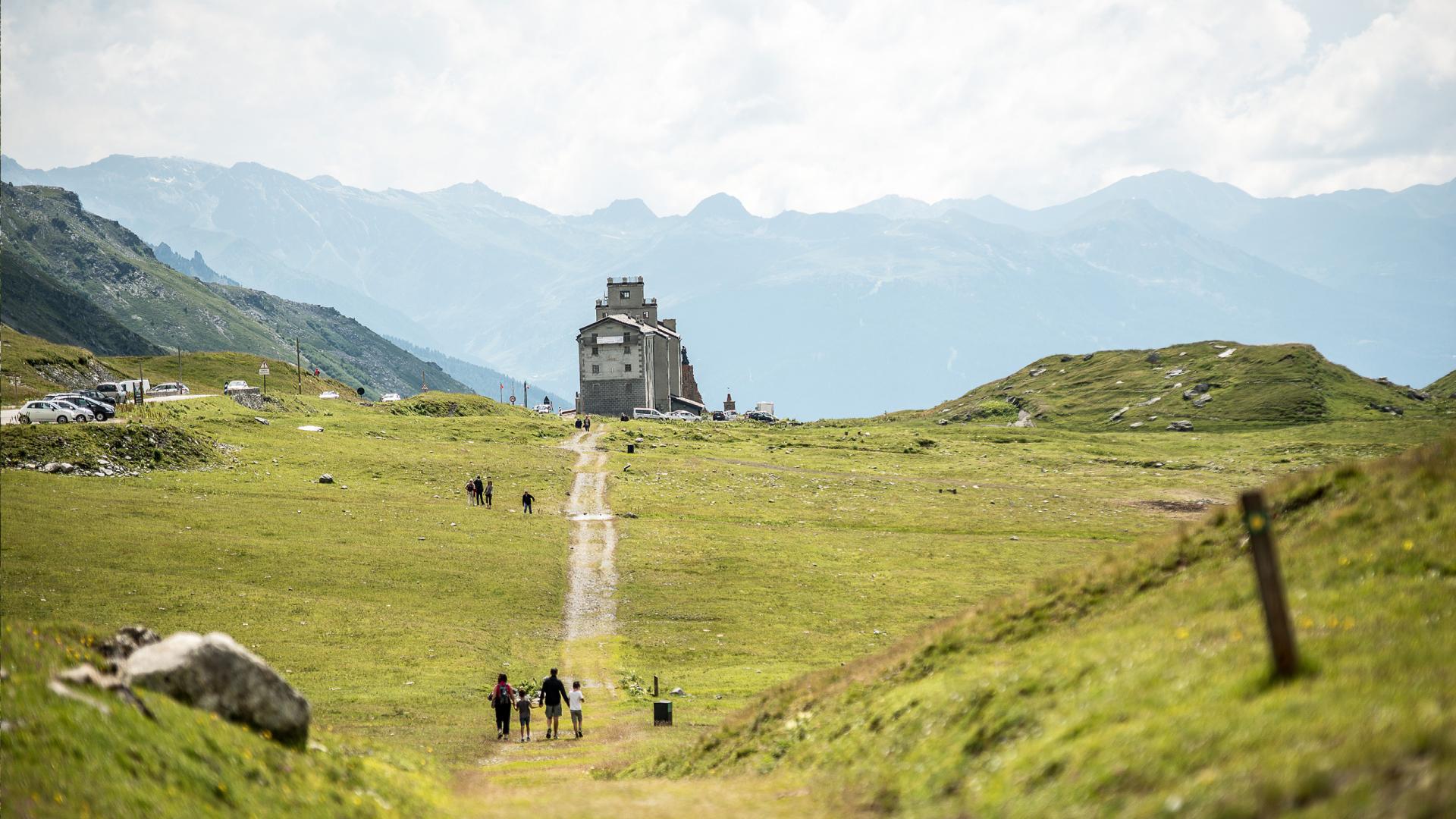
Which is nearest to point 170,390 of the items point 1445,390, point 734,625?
point 734,625

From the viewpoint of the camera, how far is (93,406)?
306 ft

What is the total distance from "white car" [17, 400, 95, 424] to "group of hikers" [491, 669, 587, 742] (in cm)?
6679

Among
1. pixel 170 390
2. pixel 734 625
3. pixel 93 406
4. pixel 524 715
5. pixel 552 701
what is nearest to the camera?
pixel 524 715

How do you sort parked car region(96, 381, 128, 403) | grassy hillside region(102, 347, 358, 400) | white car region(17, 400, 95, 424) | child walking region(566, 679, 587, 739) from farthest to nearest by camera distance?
grassy hillside region(102, 347, 358, 400)
parked car region(96, 381, 128, 403)
white car region(17, 400, 95, 424)
child walking region(566, 679, 587, 739)

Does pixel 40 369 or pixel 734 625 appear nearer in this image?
pixel 734 625

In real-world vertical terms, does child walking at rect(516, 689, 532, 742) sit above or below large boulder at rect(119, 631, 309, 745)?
below

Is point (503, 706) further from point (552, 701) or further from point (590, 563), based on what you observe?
point (590, 563)

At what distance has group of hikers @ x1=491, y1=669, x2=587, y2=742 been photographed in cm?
3541

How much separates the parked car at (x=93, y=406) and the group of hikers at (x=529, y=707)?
7095 cm

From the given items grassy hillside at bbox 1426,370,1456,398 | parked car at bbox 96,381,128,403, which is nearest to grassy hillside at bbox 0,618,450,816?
parked car at bbox 96,381,128,403

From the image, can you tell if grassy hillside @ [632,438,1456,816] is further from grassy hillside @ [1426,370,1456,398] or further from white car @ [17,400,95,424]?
grassy hillside @ [1426,370,1456,398]

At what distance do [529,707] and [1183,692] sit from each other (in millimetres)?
24939

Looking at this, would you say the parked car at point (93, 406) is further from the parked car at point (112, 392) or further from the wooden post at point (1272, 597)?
the wooden post at point (1272, 597)

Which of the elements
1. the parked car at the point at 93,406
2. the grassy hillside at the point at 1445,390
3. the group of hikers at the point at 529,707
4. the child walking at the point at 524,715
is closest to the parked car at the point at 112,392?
the parked car at the point at 93,406
